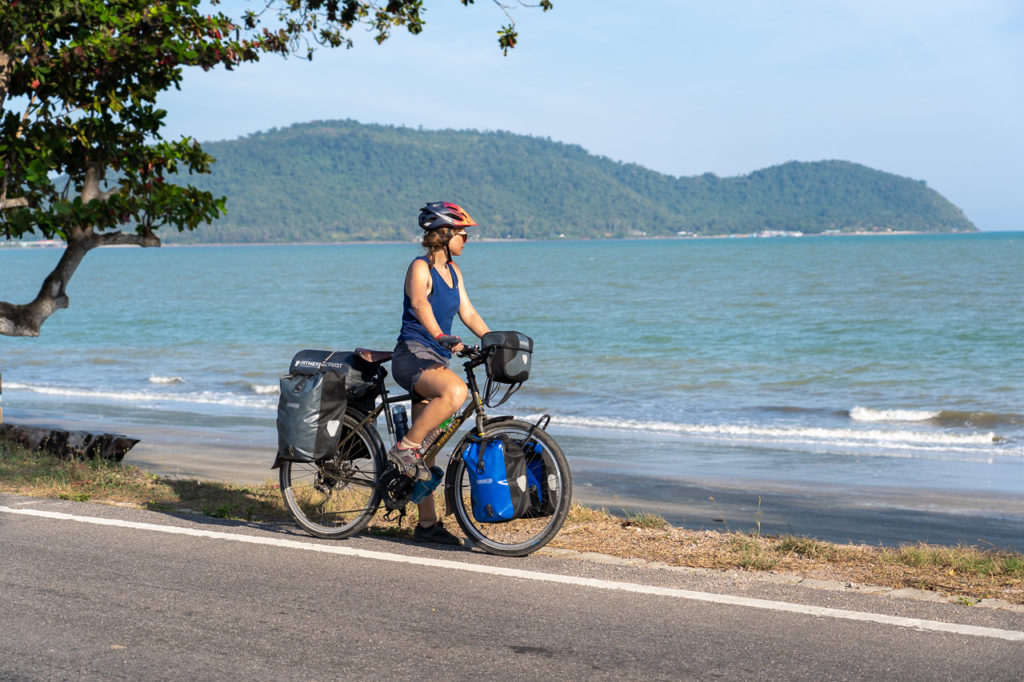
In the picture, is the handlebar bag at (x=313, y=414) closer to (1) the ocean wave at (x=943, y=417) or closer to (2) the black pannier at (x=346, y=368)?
(2) the black pannier at (x=346, y=368)

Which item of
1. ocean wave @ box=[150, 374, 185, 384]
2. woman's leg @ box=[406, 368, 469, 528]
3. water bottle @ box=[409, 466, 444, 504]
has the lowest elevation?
ocean wave @ box=[150, 374, 185, 384]

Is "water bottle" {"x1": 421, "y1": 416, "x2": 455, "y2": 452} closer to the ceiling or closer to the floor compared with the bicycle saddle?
closer to the floor

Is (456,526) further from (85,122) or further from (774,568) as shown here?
(85,122)

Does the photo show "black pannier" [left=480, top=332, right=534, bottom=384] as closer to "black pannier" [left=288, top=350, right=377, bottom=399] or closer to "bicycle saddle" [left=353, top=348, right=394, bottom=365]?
"bicycle saddle" [left=353, top=348, right=394, bottom=365]

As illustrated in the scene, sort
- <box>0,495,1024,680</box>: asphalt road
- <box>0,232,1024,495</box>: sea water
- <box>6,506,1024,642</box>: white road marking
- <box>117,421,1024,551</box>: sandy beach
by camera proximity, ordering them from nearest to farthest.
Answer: <box>0,495,1024,680</box>: asphalt road
<box>6,506,1024,642</box>: white road marking
<box>117,421,1024,551</box>: sandy beach
<box>0,232,1024,495</box>: sea water

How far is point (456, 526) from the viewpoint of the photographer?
6945 mm

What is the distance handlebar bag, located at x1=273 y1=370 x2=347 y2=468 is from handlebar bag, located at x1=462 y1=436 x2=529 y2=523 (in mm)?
903

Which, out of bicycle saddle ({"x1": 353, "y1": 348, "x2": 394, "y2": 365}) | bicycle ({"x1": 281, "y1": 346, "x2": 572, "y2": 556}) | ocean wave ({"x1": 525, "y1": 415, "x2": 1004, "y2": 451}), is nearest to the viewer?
bicycle ({"x1": 281, "y1": 346, "x2": 572, "y2": 556})

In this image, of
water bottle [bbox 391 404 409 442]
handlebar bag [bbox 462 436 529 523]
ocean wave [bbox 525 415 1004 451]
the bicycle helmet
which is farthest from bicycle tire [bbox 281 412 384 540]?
ocean wave [bbox 525 415 1004 451]

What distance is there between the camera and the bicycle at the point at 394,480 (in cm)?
618

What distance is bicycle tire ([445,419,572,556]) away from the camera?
6.12 meters

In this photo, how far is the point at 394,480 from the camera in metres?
6.39

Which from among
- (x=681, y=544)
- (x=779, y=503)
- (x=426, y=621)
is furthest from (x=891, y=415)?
(x=426, y=621)

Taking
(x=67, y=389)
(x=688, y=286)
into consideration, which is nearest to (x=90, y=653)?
(x=67, y=389)
